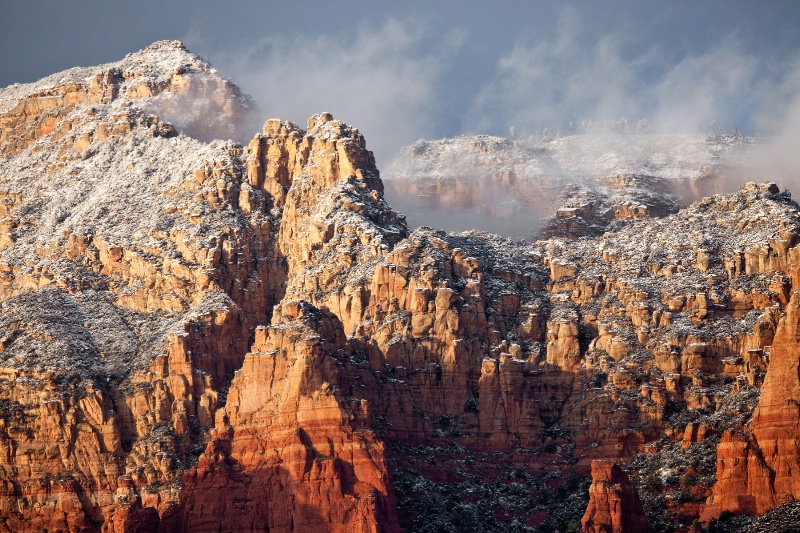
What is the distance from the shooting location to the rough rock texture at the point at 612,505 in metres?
192

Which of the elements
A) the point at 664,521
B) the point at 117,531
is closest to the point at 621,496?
the point at 664,521

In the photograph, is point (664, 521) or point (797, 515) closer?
point (797, 515)

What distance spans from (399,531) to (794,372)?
3811 cm

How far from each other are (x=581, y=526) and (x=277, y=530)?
2745cm

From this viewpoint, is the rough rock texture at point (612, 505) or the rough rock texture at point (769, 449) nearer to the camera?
the rough rock texture at point (769, 449)

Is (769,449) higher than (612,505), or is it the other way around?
(769,449)

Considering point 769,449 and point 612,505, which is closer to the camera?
point 769,449

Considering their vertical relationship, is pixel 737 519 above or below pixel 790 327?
below

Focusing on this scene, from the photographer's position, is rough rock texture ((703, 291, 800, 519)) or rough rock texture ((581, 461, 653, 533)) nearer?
rough rock texture ((703, 291, 800, 519))

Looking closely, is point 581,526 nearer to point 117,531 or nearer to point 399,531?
point 399,531

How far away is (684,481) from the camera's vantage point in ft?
653

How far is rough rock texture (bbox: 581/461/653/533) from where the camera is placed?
19162 centimetres

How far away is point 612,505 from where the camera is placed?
192 metres

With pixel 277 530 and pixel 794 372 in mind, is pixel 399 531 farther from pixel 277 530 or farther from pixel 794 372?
pixel 794 372
